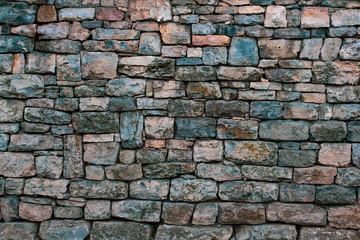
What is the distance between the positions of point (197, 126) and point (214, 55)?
74cm

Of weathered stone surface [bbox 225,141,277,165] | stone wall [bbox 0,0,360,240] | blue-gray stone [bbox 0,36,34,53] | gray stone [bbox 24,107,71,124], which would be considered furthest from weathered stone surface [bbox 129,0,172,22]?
weathered stone surface [bbox 225,141,277,165]

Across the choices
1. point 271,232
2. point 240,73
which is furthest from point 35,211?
point 240,73

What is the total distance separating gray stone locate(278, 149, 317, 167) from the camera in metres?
2.82

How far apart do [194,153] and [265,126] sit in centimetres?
78

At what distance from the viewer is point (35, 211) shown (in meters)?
2.93

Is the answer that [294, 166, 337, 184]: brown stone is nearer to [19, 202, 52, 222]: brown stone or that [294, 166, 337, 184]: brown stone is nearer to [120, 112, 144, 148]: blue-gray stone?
[120, 112, 144, 148]: blue-gray stone

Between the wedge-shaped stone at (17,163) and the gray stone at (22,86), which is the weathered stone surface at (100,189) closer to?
the wedge-shaped stone at (17,163)

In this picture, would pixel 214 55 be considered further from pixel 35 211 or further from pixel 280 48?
pixel 35 211

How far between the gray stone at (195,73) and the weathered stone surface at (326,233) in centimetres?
183

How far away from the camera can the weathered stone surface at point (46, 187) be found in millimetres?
2904

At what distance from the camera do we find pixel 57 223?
292 cm

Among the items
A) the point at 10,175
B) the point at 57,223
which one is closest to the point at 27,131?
the point at 10,175

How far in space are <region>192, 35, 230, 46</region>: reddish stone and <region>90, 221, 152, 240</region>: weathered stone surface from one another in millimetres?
1964

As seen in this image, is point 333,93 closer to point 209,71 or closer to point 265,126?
point 265,126
